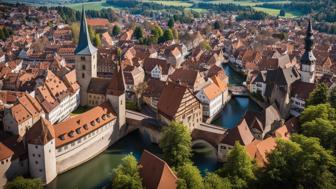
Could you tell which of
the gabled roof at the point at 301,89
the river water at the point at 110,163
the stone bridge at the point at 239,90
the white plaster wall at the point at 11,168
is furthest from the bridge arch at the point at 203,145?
the stone bridge at the point at 239,90

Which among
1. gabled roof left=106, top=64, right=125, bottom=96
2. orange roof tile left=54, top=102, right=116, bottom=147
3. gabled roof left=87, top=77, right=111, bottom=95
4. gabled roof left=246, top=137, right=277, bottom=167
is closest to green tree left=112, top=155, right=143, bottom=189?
orange roof tile left=54, top=102, right=116, bottom=147

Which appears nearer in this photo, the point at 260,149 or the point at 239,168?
the point at 239,168

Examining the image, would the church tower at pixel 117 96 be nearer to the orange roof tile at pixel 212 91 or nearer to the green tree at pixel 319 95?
the orange roof tile at pixel 212 91

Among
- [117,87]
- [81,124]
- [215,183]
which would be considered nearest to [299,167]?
[215,183]

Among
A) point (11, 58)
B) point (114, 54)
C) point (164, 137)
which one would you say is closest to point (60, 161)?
point (164, 137)

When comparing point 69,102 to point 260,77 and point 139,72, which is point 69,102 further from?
point 260,77

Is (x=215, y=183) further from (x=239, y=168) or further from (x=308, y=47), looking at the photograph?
(x=308, y=47)
